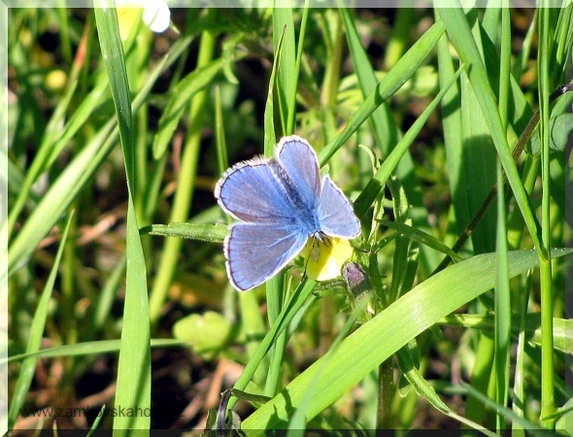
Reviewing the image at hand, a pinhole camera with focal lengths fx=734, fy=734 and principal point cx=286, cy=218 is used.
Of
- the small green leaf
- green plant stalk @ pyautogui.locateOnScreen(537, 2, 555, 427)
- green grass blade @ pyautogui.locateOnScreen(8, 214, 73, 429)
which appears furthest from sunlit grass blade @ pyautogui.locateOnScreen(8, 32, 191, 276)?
green plant stalk @ pyautogui.locateOnScreen(537, 2, 555, 427)

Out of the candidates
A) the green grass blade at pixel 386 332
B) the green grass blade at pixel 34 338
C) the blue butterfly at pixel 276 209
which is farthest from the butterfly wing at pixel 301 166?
the green grass blade at pixel 34 338

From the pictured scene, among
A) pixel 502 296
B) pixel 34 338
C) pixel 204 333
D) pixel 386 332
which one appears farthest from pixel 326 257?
pixel 204 333

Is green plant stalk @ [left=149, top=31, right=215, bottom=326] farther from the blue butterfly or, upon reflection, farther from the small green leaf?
the blue butterfly

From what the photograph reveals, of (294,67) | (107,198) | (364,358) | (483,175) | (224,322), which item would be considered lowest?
(364,358)

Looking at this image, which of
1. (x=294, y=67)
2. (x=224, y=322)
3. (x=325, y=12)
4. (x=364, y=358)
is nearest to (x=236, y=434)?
(x=364, y=358)

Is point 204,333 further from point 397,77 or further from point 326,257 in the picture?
point 397,77

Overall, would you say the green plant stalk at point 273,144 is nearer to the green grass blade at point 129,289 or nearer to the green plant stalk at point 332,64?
the green grass blade at point 129,289

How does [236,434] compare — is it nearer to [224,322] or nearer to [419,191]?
[419,191]
